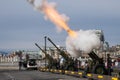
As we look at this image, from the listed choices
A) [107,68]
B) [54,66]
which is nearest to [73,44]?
[107,68]

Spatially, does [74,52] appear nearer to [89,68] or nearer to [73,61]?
[89,68]

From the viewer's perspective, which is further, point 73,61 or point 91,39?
point 73,61

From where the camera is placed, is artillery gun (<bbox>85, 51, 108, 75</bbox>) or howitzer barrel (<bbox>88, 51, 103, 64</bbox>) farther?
howitzer barrel (<bbox>88, 51, 103, 64</bbox>)

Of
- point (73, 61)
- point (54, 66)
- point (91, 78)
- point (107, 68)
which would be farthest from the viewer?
point (54, 66)

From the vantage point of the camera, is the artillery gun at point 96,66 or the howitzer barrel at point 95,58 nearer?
the artillery gun at point 96,66

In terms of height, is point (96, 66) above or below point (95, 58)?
below

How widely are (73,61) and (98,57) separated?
590 inches

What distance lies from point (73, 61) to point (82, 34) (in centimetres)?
1489

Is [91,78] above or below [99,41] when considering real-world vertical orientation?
below

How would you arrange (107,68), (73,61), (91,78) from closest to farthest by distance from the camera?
(91,78) < (107,68) < (73,61)

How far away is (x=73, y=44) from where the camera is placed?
45.9m

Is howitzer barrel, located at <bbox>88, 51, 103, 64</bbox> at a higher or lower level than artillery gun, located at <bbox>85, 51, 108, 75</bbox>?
higher

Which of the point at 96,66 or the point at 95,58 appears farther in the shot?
the point at 95,58

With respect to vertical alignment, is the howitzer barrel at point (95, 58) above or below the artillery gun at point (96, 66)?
above
